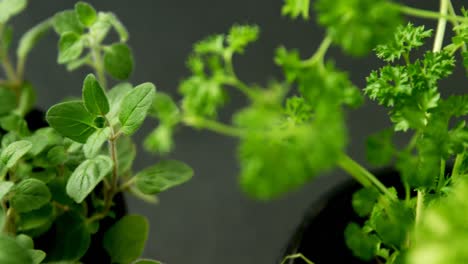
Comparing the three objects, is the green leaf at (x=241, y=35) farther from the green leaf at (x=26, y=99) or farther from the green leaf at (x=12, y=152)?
the green leaf at (x=26, y=99)

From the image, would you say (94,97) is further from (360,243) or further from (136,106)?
(360,243)

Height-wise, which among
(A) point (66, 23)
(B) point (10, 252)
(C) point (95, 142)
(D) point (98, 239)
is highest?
A: (A) point (66, 23)

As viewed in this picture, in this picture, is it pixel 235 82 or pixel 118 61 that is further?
pixel 118 61

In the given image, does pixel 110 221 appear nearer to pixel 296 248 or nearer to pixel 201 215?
pixel 296 248

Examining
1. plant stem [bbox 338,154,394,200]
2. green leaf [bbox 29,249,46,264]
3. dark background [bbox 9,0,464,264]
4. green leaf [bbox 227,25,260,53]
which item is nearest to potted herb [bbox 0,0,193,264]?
green leaf [bbox 29,249,46,264]

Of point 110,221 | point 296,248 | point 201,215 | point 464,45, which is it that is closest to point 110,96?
point 110,221

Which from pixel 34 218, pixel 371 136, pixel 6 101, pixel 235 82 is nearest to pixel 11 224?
pixel 34 218

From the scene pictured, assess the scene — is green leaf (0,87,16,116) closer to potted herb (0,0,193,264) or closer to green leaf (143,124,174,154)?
potted herb (0,0,193,264)
